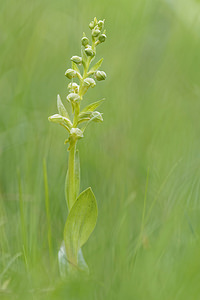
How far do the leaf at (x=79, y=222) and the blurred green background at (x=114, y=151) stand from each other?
0.04 meters

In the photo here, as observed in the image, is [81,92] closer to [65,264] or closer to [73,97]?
[73,97]

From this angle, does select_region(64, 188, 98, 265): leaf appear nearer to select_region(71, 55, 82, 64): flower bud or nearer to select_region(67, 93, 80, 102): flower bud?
select_region(67, 93, 80, 102): flower bud

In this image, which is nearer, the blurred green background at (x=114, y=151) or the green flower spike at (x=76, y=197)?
the blurred green background at (x=114, y=151)

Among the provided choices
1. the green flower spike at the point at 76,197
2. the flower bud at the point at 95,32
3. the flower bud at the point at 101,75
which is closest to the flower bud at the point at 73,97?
the green flower spike at the point at 76,197

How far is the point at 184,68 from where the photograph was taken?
8.79 ft

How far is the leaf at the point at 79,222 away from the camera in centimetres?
124

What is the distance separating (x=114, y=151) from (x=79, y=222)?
1.80 ft

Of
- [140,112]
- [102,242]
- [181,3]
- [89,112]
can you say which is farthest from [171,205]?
[181,3]

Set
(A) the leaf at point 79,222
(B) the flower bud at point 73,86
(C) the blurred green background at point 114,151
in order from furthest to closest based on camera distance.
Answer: (B) the flower bud at point 73,86, (A) the leaf at point 79,222, (C) the blurred green background at point 114,151

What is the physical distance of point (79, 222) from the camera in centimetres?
128

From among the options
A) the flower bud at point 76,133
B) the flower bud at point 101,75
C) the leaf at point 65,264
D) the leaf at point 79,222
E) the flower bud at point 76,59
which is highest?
the flower bud at point 76,59

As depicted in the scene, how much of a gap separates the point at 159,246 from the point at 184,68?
1.90 m

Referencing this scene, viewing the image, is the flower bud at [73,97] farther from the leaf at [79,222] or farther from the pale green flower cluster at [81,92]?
the leaf at [79,222]

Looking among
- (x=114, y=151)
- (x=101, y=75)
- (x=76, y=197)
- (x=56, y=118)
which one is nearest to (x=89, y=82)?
(x=101, y=75)
